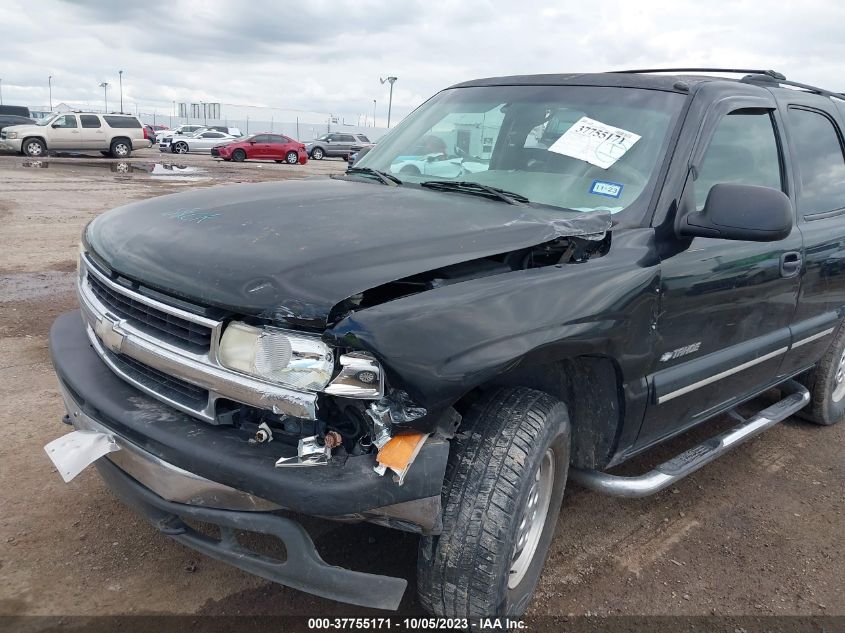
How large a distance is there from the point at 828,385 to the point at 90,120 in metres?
28.4

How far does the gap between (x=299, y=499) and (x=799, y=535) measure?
2.60 m

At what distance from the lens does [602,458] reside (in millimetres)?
2705

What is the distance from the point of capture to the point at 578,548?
9.74ft

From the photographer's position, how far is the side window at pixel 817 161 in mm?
3570

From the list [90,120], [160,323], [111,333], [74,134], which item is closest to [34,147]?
[74,134]

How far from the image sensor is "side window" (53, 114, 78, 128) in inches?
1027

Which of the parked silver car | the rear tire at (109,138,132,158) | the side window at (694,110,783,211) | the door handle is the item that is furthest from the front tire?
the parked silver car

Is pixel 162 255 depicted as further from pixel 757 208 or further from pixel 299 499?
pixel 757 208

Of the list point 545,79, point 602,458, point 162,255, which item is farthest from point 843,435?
point 162,255

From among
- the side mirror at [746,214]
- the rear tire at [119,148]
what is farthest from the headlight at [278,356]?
the rear tire at [119,148]

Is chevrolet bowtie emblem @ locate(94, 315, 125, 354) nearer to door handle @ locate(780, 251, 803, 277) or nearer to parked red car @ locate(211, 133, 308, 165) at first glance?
door handle @ locate(780, 251, 803, 277)

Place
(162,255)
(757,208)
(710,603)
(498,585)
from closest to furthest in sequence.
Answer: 1. (498,585)
2. (162,255)
3. (757,208)
4. (710,603)

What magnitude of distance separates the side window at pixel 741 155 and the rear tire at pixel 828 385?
1.42 m

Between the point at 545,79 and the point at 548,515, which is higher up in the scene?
the point at 545,79
